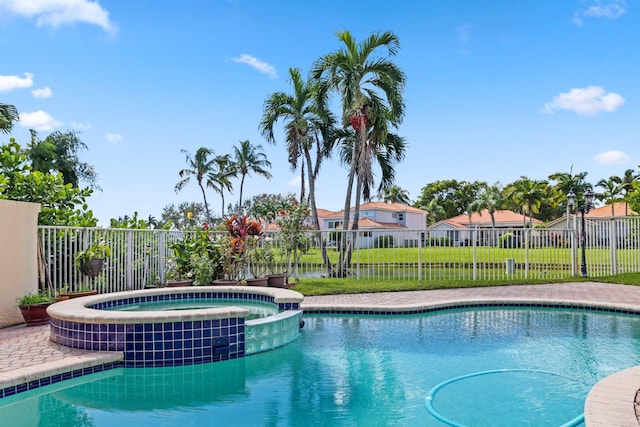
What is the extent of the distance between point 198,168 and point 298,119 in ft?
82.4

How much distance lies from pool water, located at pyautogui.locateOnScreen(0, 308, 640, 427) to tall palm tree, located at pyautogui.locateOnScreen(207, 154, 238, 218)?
1350 inches

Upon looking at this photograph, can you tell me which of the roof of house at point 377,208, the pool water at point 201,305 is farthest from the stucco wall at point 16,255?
the roof of house at point 377,208

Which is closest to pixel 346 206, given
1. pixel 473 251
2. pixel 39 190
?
pixel 473 251

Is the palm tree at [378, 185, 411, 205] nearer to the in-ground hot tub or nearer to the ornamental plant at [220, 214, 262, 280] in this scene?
the ornamental plant at [220, 214, 262, 280]

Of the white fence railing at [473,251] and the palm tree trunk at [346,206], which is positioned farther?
the palm tree trunk at [346,206]

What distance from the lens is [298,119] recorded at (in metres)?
16.2

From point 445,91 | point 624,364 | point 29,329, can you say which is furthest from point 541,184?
point 29,329

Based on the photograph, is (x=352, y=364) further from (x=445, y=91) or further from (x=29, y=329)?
(x=445, y=91)

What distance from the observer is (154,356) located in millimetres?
5273

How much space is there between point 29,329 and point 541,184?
169 ft

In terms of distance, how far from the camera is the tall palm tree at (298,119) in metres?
15.9

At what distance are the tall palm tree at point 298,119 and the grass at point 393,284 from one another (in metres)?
3.54

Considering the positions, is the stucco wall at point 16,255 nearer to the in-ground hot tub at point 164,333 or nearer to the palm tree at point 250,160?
the in-ground hot tub at point 164,333

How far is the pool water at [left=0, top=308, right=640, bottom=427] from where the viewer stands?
12.9 feet
